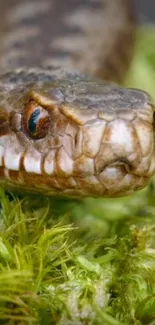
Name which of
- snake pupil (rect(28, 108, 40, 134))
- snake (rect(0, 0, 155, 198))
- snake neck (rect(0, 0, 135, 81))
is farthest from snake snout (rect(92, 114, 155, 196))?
snake neck (rect(0, 0, 135, 81))

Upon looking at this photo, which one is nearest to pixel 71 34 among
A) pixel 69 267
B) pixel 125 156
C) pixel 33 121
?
pixel 33 121

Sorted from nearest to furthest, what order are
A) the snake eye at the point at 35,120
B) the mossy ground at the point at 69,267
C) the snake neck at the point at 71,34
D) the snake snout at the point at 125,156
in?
the mossy ground at the point at 69,267 < the snake snout at the point at 125,156 < the snake eye at the point at 35,120 < the snake neck at the point at 71,34

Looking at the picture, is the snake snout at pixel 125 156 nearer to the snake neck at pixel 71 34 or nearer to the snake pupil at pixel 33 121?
the snake pupil at pixel 33 121

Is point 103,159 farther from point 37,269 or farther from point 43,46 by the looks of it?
point 43,46

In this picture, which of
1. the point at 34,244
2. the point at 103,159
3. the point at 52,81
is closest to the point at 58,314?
the point at 34,244

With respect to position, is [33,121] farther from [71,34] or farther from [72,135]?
[71,34]

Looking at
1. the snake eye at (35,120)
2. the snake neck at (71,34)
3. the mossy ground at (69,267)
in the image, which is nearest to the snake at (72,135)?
the snake eye at (35,120)

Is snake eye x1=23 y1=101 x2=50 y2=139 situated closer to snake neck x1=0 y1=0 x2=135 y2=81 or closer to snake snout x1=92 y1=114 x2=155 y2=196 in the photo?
snake snout x1=92 y1=114 x2=155 y2=196
